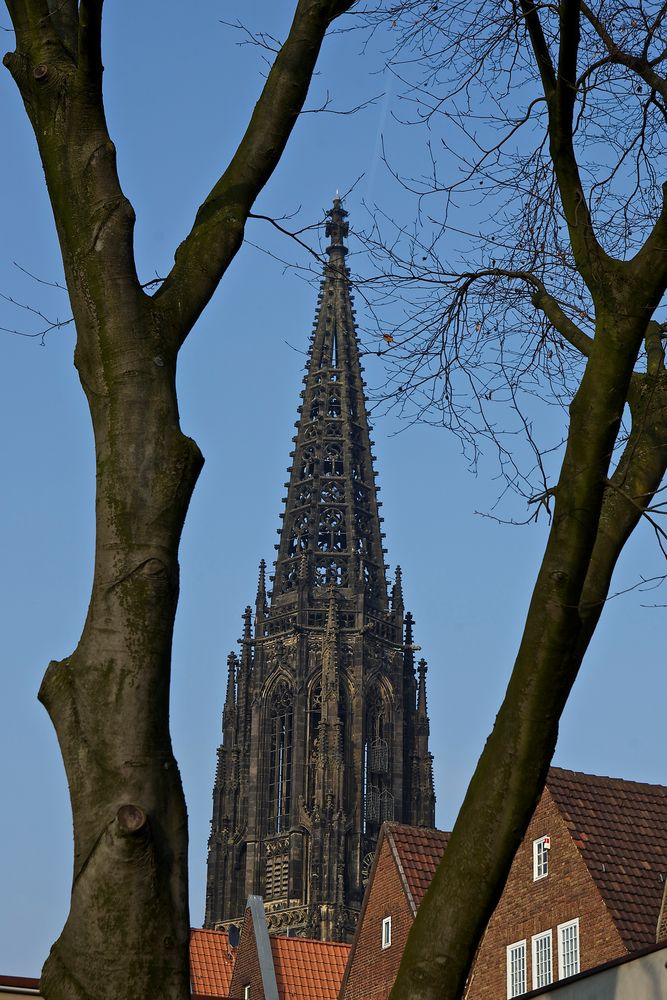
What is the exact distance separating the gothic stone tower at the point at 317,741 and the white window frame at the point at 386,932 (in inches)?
2027

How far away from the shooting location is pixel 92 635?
21.2 feet

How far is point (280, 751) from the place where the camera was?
86.3 metres

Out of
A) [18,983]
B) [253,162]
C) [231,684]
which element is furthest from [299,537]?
[253,162]

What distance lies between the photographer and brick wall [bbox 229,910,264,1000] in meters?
32.2

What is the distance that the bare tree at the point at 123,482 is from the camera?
611 cm

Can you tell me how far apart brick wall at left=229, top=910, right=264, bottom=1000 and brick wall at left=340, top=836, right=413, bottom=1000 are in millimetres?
2384

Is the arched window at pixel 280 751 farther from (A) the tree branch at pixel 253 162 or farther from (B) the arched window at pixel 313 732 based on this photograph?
(A) the tree branch at pixel 253 162

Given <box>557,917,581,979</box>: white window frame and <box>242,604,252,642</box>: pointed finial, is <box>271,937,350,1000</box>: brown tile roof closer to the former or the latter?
<box>557,917,581,979</box>: white window frame

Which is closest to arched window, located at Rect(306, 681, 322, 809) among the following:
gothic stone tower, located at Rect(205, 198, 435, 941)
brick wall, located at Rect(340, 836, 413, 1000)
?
gothic stone tower, located at Rect(205, 198, 435, 941)

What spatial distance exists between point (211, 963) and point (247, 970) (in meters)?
3.72

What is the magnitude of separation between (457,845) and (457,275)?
375 centimetres

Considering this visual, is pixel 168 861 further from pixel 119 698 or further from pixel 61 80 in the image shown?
pixel 61 80

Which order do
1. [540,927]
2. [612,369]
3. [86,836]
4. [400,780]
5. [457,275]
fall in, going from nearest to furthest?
[86,836]
[612,369]
[457,275]
[540,927]
[400,780]

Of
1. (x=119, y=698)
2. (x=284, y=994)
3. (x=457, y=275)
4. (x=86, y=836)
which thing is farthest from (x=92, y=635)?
(x=284, y=994)
